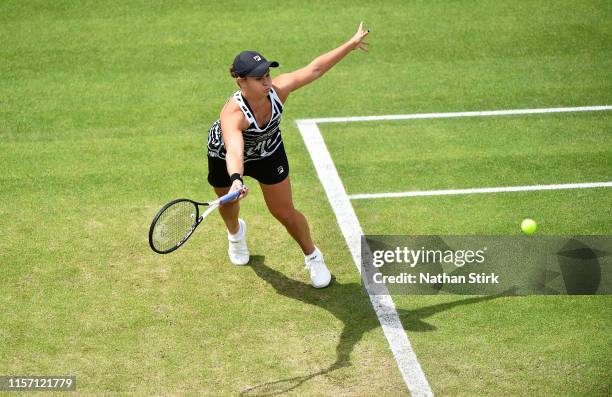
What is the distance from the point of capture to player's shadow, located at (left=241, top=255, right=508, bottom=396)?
25.7 ft

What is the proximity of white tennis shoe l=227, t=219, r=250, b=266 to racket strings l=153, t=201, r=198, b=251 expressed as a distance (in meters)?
1.32

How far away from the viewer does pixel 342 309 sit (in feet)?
28.7

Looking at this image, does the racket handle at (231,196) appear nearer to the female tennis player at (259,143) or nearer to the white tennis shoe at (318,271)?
the female tennis player at (259,143)

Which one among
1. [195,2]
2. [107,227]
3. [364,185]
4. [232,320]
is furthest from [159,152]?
[195,2]

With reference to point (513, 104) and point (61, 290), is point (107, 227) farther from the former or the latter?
point (513, 104)

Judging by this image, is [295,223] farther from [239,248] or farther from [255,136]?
[255,136]

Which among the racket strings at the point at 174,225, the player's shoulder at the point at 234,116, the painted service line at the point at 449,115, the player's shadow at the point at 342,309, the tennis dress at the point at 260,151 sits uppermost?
the player's shoulder at the point at 234,116

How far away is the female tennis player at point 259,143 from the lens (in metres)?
7.88

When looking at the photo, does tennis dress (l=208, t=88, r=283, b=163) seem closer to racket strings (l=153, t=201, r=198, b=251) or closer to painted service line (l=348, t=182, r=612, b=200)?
racket strings (l=153, t=201, r=198, b=251)

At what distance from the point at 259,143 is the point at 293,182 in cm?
258

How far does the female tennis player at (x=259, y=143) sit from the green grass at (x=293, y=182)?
0.44 metres

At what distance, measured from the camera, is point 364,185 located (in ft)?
35.4

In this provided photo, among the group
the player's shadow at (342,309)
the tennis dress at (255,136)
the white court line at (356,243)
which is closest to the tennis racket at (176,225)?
the tennis dress at (255,136)

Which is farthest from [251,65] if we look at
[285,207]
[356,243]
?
[356,243]
